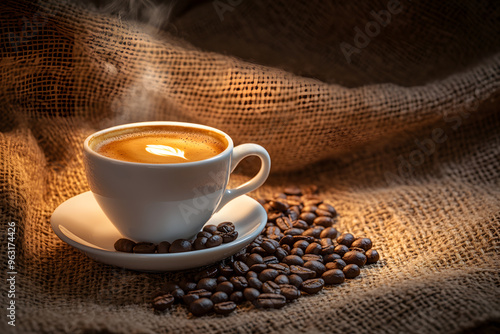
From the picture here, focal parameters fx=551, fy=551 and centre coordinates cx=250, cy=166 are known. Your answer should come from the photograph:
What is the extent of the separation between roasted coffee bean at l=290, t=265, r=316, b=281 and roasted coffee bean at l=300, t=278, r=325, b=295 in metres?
0.02

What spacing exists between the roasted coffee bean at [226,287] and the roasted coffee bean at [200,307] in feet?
0.19

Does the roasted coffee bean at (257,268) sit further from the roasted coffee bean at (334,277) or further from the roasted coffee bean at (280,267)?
the roasted coffee bean at (334,277)

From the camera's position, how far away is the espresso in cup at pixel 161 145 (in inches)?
49.8

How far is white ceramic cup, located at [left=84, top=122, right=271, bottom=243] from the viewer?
116 cm

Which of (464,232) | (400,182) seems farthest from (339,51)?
(464,232)

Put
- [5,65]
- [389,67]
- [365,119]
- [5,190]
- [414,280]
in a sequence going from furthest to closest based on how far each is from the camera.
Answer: [389,67] < [365,119] < [5,65] < [5,190] < [414,280]

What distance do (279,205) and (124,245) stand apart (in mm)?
540

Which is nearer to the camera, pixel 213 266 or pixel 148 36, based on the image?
pixel 213 266

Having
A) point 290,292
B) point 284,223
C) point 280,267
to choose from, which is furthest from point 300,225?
point 290,292

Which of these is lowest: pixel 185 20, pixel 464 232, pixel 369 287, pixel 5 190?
pixel 5 190

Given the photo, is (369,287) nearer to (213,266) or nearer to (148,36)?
(213,266)

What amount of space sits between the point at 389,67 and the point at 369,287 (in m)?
0.97

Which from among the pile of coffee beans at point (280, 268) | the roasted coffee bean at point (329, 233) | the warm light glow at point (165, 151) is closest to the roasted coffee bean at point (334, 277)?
the pile of coffee beans at point (280, 268)

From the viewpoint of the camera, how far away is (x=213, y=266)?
127 centimetres
